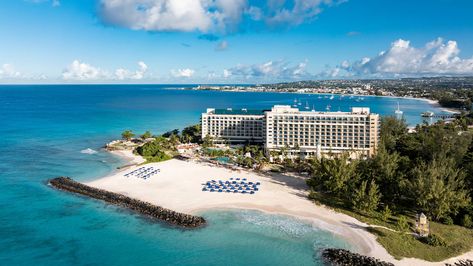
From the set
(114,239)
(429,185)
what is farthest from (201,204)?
(429,185)

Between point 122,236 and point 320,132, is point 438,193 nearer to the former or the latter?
point 122,236

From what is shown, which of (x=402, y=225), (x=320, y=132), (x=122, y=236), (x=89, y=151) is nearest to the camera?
(x=402, y=225)

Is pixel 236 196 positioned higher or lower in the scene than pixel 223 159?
lower

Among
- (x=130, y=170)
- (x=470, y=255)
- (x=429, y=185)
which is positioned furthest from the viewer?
(x=130, y=170)

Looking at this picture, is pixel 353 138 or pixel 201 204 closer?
pixel 201 204

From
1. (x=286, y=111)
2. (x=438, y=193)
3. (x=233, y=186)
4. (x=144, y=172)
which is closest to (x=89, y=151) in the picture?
(x=144, y=172)

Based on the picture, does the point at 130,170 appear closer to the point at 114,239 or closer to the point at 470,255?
the point at 114,239

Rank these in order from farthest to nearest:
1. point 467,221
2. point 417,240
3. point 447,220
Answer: point 447,220, point 467,221, point 417,240

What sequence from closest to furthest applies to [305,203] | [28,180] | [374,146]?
1. [305,203]
2. [28,180]
3. [374,146]
